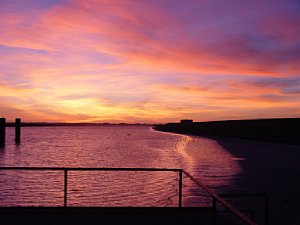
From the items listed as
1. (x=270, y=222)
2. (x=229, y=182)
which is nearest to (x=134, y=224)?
(x=270, y=222)

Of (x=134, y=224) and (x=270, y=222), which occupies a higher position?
(x=134, y=224)

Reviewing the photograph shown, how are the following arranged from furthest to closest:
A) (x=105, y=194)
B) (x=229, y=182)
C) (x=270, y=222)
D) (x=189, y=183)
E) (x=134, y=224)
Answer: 1. (x=229, y=182)
2. (x=189, y=183)
3. (x=105, y=194)
4. (x=270, y=222)
5. (x=134, y=224)

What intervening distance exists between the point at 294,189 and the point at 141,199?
871cm

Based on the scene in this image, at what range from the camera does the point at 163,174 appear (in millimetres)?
26406

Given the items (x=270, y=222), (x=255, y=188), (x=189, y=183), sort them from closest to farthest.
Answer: (x=270, y=222) < (x=255, y=188) < (x=189, y=183)

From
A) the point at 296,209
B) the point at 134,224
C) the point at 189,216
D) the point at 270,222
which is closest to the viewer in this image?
the point at 134,224

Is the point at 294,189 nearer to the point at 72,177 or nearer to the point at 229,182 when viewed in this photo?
the point at 229,182

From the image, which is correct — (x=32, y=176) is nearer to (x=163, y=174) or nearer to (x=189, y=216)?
(x=163, y=174)

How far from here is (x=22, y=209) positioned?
807cm

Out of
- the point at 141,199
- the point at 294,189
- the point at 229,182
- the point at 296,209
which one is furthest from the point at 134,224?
the point at 229,182

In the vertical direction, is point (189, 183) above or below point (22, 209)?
below

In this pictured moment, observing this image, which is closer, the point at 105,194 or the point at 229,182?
the point at 105,194

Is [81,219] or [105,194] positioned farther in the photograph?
[105,194]

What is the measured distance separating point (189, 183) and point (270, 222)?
10.7 m
